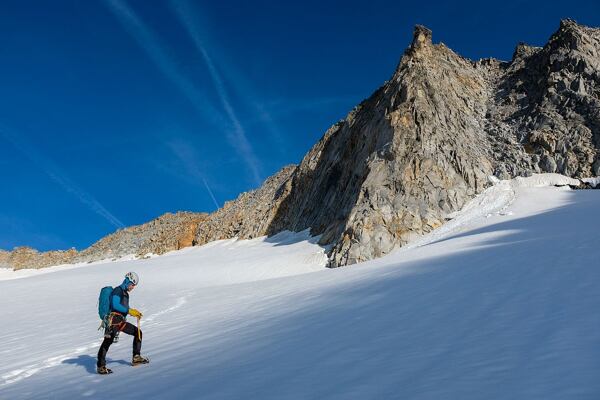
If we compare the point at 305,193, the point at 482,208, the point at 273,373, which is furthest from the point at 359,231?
the point at 273,373

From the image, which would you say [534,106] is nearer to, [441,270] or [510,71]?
[510,71]

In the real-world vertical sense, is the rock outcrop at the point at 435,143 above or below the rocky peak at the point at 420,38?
below

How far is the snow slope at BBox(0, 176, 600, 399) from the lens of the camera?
4.14 meters

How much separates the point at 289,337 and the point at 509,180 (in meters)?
28.1

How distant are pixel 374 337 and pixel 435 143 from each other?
86.7ft

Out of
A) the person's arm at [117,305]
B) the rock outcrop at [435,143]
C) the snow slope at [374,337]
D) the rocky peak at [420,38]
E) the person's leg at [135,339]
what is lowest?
the snow slope at [374,337]

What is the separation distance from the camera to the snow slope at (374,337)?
13.6 ft

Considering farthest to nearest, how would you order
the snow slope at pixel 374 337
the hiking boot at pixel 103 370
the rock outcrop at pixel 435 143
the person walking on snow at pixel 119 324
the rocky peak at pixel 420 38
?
the rocky peak at pixel 420 38 → the rock outcrop at pixel 435 143 → the person walking on snow at pixel 119 324 → the hiking boot at pixel 103 370 → the snow slope at pixel 374 337

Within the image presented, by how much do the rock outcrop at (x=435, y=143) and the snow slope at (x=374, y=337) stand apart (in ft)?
34.8

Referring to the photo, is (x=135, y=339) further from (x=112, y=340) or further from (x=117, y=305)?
(x=117, y=305)

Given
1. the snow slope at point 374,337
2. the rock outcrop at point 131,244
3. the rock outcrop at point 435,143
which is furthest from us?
the rock outcrop at point 131,244

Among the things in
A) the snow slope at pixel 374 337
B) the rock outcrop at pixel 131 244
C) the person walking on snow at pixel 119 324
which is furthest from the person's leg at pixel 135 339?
the rock outcrop at pixel 131 244

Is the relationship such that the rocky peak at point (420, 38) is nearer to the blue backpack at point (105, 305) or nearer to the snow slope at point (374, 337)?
the snow slope at point (374, 337)

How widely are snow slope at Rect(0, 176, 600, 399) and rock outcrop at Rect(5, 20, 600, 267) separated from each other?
418 inches
